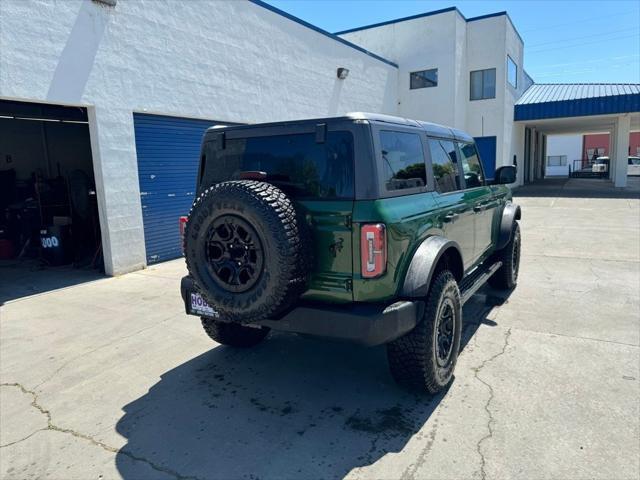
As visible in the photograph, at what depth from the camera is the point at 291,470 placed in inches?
98.7

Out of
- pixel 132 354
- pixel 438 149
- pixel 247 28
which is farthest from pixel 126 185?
pixel 438 149

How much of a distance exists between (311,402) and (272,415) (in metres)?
0.32

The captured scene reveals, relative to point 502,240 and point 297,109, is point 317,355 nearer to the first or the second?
point 502,240

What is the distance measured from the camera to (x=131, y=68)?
24.4 feet

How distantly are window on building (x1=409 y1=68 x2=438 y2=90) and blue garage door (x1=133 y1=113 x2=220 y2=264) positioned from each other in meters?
13.8

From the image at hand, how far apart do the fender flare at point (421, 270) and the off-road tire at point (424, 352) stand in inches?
7.8

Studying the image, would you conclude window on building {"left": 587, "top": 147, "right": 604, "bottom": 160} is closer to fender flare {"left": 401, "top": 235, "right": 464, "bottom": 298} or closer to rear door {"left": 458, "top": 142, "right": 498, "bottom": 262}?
rear door {"left": 458, "top": 142, "right": 498, "bottom": 262}

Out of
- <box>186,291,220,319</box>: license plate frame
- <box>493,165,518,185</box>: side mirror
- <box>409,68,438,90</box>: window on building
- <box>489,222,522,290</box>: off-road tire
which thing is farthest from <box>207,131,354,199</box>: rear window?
<box>409,68,438,90</box>: window on building

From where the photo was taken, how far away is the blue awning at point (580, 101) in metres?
19.8

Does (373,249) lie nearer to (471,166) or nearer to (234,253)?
(234,253)

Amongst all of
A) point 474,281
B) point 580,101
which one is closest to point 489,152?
point 580,101

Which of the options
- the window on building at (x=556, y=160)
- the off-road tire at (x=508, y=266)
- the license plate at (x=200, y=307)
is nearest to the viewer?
the license plate at (x=200, y=307)

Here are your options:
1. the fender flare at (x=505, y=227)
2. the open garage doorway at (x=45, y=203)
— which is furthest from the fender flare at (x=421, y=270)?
the open garage doorway at (x=45, y=203)

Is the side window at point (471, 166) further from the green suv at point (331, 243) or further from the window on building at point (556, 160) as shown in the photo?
the window on building at point (556, 160)
